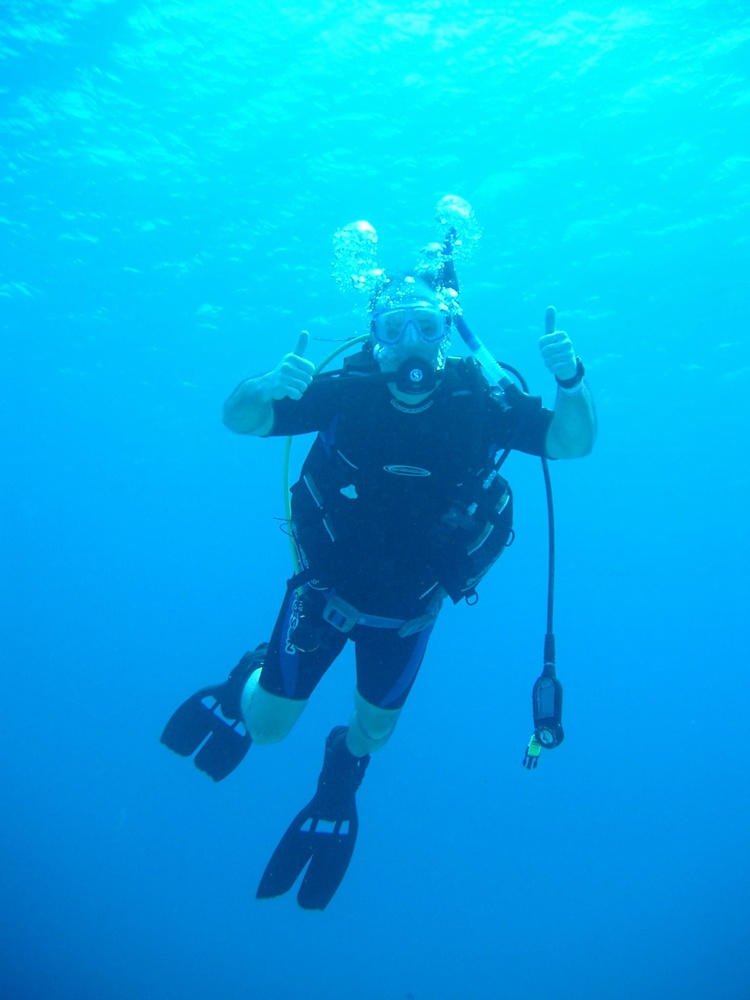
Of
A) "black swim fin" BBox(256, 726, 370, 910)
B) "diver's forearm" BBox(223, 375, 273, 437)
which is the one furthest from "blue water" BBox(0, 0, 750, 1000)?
"black swim fin" BBox(256, 726, 370, 910)

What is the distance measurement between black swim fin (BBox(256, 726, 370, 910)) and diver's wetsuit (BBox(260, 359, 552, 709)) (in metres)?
2.21

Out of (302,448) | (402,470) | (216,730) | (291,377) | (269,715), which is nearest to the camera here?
(291,377)

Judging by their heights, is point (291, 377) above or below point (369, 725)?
above

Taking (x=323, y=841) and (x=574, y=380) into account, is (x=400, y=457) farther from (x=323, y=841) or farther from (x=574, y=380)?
(x=323, y=841)

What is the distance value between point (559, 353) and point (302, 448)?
76.2 feet

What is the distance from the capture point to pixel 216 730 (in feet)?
21.2

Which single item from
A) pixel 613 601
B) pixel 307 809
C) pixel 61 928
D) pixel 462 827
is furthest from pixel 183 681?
pixel 307 809

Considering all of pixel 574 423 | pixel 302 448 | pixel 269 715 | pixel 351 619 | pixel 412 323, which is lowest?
pixel 269 715

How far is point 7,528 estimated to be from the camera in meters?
58.2

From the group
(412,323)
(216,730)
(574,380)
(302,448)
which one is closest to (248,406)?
(412,323)

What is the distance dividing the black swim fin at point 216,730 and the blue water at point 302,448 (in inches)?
425

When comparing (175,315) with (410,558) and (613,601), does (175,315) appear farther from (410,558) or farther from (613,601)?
(613,601)

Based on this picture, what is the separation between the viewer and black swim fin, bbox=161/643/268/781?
6.30 meters

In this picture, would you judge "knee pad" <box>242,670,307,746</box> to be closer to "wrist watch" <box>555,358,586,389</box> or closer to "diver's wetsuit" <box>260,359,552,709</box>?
"diver's wetsuit" <box>260,359,552,709</box>
